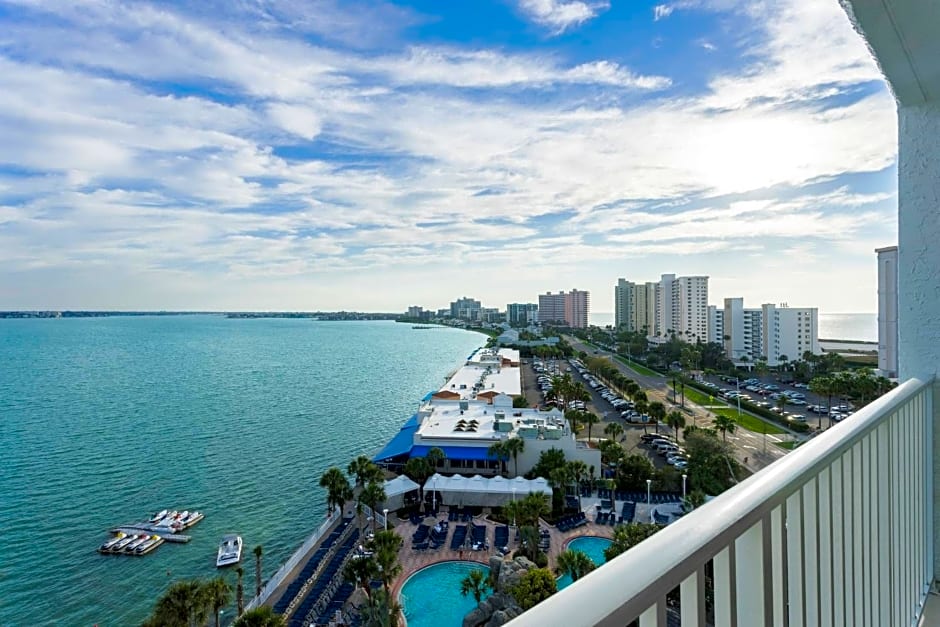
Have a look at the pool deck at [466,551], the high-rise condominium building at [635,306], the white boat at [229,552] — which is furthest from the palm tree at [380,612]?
the high-rise condominium building at [635,306]

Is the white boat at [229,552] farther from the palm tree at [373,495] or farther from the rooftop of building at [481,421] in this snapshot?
the rooftop of building at [481,421]

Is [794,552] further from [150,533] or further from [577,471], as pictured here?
[150,533]

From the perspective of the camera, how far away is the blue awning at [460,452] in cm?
1414

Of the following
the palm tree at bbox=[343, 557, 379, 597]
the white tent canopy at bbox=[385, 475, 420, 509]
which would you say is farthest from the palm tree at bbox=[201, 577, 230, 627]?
the white tent canopy at bbox=[385, 475, 420, 509]

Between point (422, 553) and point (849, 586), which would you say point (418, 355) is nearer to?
point (422, 553)

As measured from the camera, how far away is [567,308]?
88.1 metres

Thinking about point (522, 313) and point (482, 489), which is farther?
point (522, 313)

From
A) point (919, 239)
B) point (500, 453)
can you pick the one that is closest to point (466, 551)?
point (500, 453)

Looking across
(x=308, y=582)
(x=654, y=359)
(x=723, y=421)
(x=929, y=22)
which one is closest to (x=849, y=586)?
(x=929, y=22)

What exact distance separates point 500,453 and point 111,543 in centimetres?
970

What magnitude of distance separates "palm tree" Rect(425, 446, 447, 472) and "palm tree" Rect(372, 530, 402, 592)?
17.1 ft

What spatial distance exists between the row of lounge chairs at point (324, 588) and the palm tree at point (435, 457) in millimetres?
3321

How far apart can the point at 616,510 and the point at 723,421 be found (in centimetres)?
630

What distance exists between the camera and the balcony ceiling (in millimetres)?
1300
